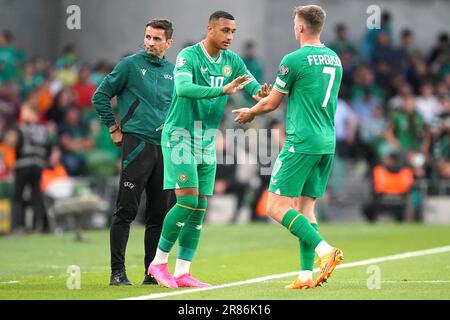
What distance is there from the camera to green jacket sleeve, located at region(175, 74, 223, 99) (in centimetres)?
1004

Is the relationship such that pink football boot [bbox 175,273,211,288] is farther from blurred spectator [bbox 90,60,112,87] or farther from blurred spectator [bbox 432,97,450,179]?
blurred spectator [bbox 432,97,450,179]

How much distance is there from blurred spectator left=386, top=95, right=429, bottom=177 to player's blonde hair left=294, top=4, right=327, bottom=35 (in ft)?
49.3

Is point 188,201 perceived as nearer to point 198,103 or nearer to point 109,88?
point 198,103

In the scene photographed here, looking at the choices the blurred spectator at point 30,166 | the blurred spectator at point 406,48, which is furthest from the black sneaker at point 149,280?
the blurred spectator at point 406,48

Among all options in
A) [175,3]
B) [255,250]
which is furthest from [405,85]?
[255,250]

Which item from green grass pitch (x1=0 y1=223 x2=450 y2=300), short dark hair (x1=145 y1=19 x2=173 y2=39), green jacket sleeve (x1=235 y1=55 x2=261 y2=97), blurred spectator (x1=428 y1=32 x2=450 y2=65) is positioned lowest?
green grass pitch (x1=0 y1=223 x2=450 y2=300)

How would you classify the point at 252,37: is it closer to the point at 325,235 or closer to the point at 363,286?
the point at 325,235

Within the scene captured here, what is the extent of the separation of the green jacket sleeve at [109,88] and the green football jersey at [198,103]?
698 millimetres

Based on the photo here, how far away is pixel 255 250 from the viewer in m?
16.7

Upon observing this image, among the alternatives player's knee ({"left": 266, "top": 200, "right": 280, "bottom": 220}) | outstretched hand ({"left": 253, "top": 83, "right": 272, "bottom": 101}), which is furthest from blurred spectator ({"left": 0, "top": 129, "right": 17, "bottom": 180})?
player's knee ({"left": 266, "top": 200, "right": 280, "bottom": 220})

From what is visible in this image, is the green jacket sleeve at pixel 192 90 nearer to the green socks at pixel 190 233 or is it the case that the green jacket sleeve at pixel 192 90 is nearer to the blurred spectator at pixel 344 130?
the green socks at pixel 190 233

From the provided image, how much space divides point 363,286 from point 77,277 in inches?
117

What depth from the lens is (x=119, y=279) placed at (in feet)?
35.3

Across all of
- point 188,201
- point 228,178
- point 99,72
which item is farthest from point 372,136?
point 188,201
